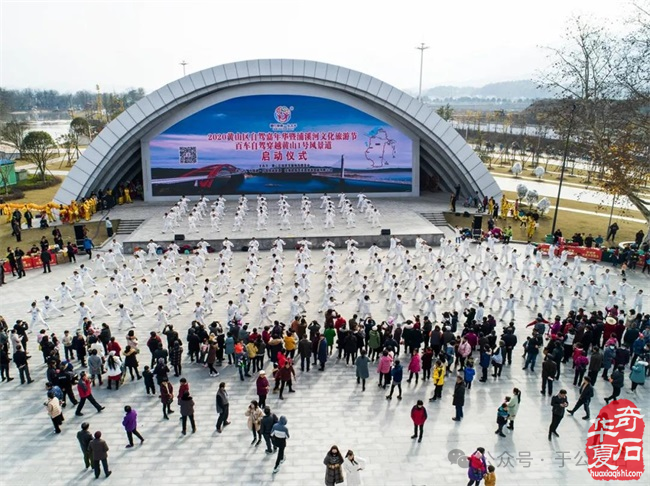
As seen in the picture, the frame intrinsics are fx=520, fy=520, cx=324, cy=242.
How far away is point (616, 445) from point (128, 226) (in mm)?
24031

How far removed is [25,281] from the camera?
20266 millimetres

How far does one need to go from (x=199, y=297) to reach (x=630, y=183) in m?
19.8

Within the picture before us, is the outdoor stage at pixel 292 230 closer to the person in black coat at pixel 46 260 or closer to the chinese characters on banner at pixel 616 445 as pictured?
the person in black coat at pixel 46 260

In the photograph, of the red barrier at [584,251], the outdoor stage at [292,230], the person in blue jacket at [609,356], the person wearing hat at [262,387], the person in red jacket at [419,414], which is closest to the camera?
the person in red jacket at [419,414]

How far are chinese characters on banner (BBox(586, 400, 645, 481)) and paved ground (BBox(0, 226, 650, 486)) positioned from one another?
0.24 m

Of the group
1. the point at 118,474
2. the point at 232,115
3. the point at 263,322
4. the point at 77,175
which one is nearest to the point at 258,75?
the point at 232,115

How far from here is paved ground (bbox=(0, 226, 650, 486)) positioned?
9.55m

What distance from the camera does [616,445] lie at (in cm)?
1003

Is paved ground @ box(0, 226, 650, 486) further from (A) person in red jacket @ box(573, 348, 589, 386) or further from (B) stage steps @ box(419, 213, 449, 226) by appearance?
(B) stage steps @ box(419, 213, 449, 226)

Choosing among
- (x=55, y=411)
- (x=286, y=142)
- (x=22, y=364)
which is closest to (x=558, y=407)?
(x=55, y=411)

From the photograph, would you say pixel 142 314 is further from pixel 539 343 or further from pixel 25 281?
pixel 539 343

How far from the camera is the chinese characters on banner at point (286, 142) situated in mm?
32438

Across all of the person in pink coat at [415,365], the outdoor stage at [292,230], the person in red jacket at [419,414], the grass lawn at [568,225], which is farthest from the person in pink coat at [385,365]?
the grass lawn at [568,225]

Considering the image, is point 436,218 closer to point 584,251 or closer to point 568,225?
point 568,225
